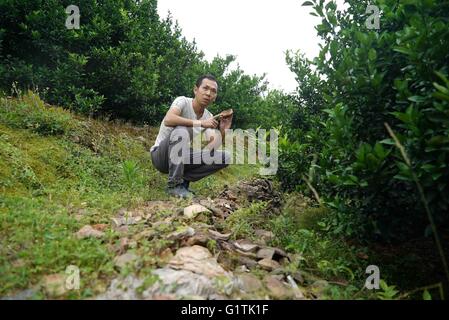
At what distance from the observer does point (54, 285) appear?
200 centimetres

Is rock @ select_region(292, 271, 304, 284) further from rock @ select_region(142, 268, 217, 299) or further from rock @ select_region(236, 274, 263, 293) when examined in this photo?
rock @ select_region(142, 268, 217, 299)

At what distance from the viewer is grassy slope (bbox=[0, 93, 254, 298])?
89.7 inches

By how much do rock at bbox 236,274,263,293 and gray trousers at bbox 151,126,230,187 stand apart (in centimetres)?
250

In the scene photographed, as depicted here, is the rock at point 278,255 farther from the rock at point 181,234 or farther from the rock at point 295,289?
the rock at point 181,234

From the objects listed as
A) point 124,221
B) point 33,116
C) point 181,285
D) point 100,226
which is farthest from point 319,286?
point 33,116

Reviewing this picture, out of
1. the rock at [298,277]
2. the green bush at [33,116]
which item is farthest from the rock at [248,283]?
the green bush at [33,116]

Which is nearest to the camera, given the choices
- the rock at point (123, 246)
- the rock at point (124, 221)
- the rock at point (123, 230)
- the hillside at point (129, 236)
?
the hillside at point (129, 236)

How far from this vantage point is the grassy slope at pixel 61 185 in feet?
7.47

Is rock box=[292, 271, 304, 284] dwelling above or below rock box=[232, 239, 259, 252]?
below

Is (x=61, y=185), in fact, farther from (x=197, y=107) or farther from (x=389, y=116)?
(x=389, y=116)

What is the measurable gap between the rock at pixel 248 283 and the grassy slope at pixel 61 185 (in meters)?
0.82

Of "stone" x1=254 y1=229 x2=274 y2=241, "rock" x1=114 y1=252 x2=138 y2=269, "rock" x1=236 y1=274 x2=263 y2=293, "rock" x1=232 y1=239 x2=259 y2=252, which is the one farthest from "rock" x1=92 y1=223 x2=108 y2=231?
"stone" x1=254 y1=229 x2=274 y2=241

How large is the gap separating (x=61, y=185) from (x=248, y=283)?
2.98 meters

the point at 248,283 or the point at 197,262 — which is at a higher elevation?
the point at 197,262
